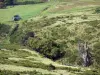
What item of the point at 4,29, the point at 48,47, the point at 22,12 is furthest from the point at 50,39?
the point at 22,12

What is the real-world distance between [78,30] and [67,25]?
5401 mm

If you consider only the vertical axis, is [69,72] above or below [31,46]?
above

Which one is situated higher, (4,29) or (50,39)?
(50,39)

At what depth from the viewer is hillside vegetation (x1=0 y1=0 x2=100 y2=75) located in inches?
2276

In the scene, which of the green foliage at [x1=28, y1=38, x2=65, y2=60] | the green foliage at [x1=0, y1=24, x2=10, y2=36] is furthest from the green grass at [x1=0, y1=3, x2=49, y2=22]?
the green foliage at [x1=28, y1=38, x2=65, y2=60]

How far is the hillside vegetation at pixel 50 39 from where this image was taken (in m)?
57.8

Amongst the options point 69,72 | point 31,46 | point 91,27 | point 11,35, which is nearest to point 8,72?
point 69,72

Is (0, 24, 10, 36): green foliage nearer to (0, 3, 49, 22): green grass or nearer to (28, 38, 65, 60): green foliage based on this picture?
(0, 3, 49, 22): green grass

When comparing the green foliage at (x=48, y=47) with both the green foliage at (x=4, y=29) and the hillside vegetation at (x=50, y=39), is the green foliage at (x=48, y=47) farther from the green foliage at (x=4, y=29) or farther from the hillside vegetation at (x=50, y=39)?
the green foliage at (x=4, y=29)

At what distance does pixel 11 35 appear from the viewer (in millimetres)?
94000

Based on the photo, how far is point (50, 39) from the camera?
3147 inches

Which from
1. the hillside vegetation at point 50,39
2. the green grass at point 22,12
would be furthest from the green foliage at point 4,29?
the green grass at point 22,12

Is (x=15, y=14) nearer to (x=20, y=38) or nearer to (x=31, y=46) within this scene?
(x=20, y=38)

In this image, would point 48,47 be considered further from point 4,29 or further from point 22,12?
point 22,12
